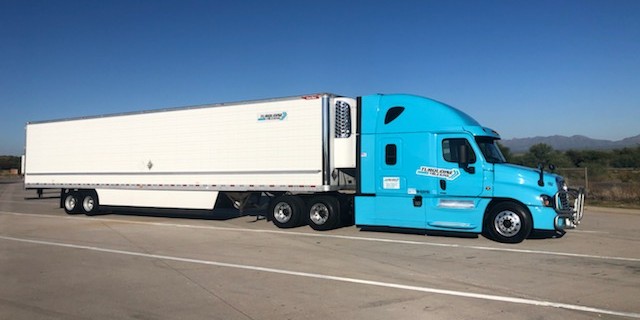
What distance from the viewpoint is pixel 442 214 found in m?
12.0

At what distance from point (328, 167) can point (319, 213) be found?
1311mm

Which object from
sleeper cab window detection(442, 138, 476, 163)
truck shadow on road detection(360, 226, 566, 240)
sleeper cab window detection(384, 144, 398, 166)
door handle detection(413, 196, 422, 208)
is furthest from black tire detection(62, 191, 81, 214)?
sleeper cab window detection(442, 138, 476, 163)

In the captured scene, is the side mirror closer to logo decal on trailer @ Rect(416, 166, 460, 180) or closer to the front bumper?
logo decal on trailer @ Rect(416, 166, 460, 180)

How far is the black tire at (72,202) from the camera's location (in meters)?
19.1

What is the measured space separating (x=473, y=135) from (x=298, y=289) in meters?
6.56

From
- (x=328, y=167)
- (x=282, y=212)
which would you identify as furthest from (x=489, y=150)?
(x=282, y=212)

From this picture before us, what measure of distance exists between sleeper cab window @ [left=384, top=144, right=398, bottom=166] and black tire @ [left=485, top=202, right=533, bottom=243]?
2.65m

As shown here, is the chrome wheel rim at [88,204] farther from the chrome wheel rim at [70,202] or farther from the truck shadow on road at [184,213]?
the truck shadow on road at [184,213]

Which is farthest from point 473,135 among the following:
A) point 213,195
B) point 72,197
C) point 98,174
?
point 72,197

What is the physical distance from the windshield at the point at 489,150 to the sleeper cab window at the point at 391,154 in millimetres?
2030

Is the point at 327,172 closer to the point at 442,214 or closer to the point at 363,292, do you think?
the point at 442,214

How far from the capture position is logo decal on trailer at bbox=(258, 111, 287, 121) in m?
14.2

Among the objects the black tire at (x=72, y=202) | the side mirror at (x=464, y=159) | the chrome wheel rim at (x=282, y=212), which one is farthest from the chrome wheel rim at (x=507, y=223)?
the black tire at (x=72, y=202)

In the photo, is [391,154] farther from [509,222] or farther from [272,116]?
[272,116]
